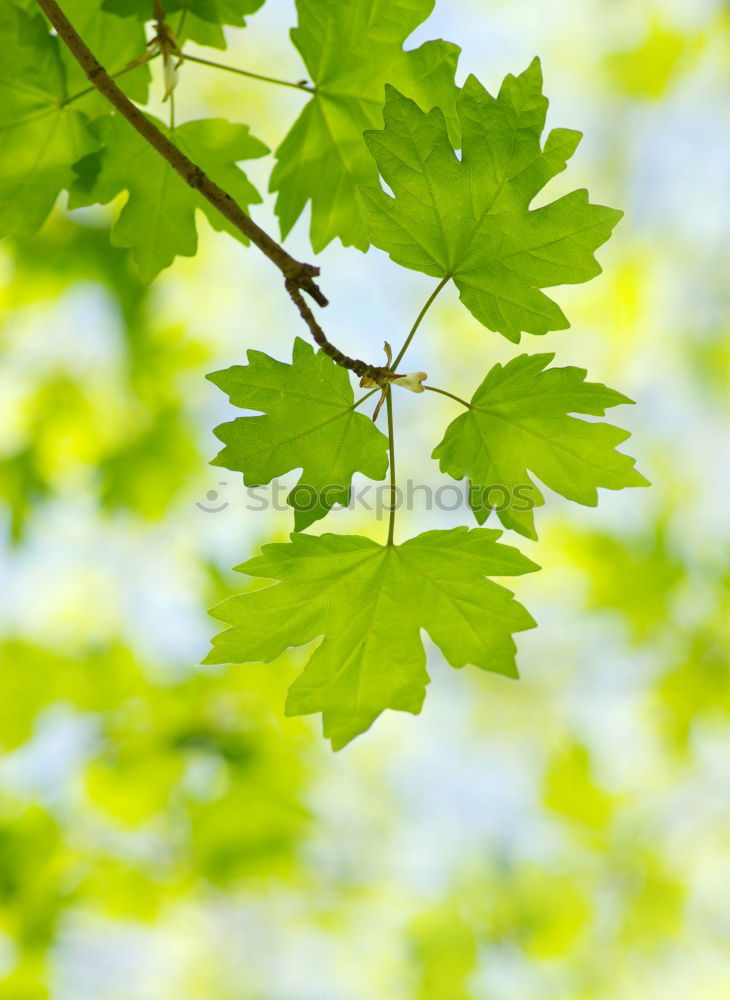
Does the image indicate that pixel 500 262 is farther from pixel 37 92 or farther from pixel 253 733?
pixel 253 733

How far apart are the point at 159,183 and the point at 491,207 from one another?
0.47 m

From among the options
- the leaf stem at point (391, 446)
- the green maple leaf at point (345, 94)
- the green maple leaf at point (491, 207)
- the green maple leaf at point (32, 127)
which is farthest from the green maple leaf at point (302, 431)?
the green maple leaf at point (32, 127)

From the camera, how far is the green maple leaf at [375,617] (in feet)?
3.12

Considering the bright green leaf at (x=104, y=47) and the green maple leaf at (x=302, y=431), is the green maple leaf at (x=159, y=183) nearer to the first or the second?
the bright green leaf at (x=104, y=47)

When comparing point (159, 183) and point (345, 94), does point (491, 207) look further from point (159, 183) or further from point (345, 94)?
point (159, 183)

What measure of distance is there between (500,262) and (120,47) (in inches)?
23.8

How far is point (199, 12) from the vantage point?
1.04m

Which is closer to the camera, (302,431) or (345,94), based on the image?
(302,431)

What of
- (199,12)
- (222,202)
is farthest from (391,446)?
(199,12)

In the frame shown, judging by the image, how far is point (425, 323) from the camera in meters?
4.39

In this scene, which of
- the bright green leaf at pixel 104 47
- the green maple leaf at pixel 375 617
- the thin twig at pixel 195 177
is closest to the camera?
the thin twig at pixel 195 177

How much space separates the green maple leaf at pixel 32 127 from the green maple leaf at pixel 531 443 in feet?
2.01

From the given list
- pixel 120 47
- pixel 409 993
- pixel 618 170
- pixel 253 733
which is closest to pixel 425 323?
pixel 618 170

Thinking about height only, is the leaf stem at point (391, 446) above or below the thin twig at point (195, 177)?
below
